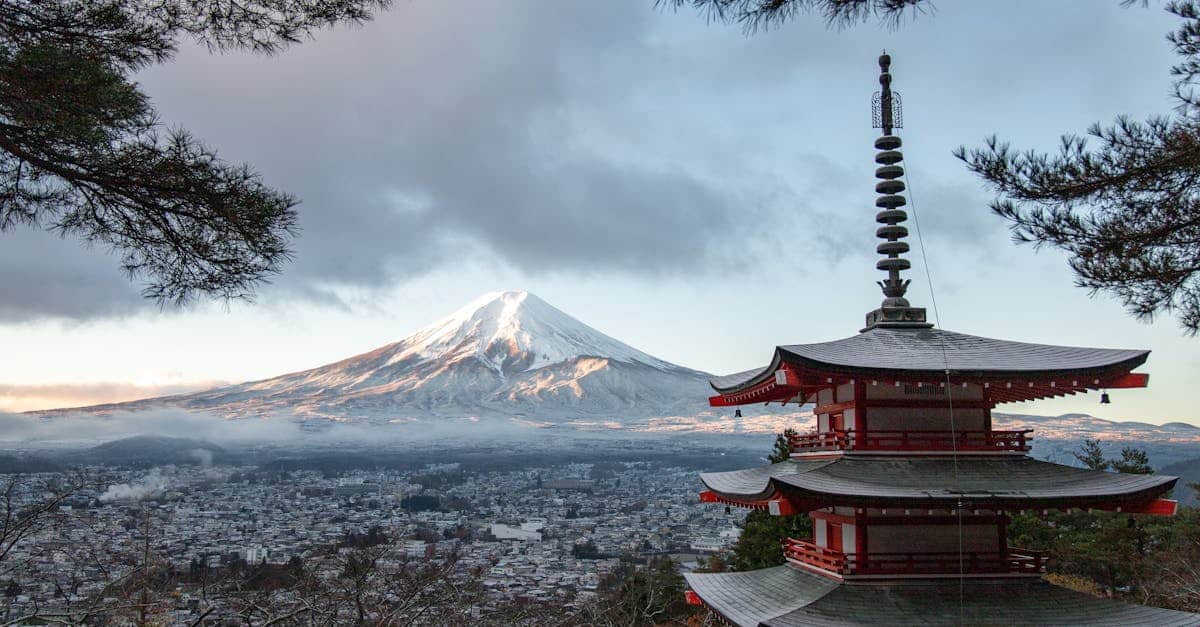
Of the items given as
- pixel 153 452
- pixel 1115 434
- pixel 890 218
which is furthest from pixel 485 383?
pixel 890 218

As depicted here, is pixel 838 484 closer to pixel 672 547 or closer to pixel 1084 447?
pixel 1084 447

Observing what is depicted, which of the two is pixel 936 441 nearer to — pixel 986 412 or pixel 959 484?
pixel 959 484

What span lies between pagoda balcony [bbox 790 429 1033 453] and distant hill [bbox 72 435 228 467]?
8369cm

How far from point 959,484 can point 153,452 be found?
328 ft

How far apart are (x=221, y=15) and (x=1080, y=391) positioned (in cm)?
1038

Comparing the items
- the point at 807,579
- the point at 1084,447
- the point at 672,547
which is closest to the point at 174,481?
the point at 672,547

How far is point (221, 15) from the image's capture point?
21.0ft

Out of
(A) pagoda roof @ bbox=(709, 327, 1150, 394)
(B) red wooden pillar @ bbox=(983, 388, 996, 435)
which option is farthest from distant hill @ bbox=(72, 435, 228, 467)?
(B) red wooden pillar @ bbox=(983, 388, 996, 435)

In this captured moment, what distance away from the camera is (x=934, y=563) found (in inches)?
420

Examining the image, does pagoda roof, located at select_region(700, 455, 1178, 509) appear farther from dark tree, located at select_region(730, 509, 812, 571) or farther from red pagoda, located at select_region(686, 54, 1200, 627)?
dark tree, located at select_region(730, 509, 812, 571)

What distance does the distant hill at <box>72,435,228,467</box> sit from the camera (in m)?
87.0

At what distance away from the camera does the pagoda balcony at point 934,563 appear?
34.9ft

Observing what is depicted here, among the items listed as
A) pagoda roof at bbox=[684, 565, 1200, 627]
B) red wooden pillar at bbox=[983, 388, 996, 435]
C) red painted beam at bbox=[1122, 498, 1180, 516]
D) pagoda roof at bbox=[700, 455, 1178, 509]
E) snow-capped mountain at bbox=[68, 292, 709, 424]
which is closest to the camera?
pagoda roof at bbox=[684, 565, 1200, 627]

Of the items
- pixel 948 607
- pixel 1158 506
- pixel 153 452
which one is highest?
pixel 1158 506
